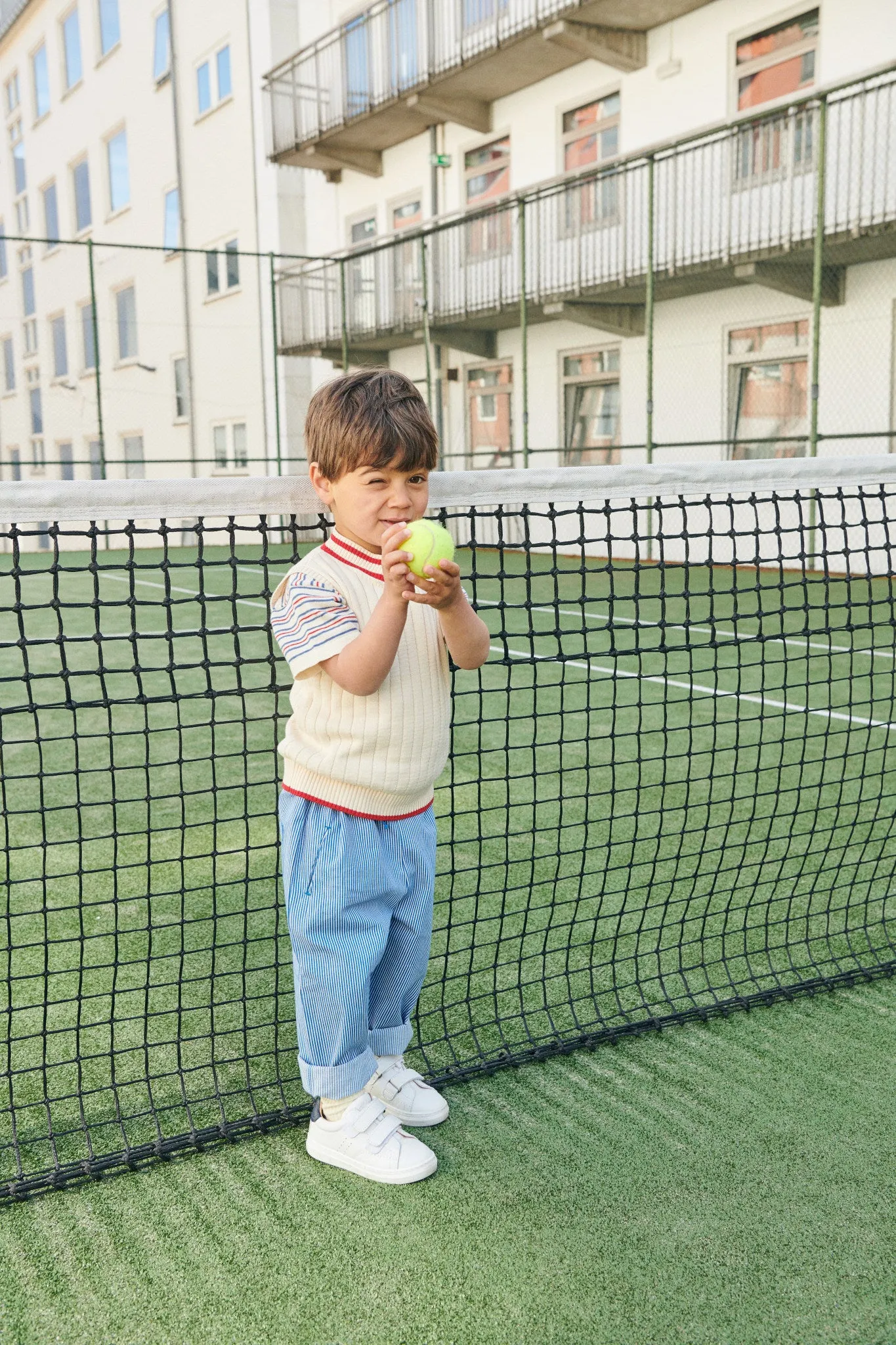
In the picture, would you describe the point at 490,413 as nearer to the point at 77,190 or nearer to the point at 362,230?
the point at 362,230

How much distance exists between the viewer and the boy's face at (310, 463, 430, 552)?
1.81 meters

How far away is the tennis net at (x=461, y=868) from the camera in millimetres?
2117

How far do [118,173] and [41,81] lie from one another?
246 inches

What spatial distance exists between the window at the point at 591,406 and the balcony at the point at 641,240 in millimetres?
634

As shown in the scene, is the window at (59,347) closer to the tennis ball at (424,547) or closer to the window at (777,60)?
the window at (777,60)

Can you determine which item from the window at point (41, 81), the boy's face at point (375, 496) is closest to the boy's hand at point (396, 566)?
the boy's face at point (375, 496)

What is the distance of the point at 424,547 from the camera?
164 centimetres

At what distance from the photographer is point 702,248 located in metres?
11.8

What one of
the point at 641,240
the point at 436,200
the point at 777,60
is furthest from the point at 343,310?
the point at 777,60

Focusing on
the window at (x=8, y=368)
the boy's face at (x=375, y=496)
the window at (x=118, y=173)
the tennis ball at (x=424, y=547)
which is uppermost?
the window at (x=118, y=173)

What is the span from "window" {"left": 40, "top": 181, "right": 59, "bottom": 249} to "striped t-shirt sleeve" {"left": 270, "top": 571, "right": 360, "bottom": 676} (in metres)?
28.8

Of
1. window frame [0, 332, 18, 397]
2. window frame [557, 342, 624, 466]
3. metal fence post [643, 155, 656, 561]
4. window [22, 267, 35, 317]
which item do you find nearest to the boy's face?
metal fence post [643, 155, 656, 561]

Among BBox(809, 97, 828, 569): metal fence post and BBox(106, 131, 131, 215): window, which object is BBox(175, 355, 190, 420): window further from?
BBox(809, 97, 828, 569): metal fence post

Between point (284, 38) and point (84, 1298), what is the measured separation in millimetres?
20121
